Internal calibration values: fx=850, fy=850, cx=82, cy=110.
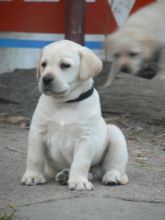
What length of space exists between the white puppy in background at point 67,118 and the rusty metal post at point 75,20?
13.4 ft

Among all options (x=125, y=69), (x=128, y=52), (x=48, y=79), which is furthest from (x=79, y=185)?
(x=125, y=69)

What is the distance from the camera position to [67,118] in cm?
604

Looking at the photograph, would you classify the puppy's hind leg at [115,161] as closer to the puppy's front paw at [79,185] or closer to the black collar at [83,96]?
the puppy's front paw at [79,185]

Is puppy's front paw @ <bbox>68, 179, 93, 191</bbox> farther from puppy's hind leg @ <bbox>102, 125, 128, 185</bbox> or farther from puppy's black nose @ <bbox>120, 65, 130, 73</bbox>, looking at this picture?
puppy's black nose @ <bbox>120, 65, 130, 73</bbox>

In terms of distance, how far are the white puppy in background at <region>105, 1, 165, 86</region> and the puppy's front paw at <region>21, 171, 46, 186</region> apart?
1.18 meters

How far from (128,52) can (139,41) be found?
4.49ft

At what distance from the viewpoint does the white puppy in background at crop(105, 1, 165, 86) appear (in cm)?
504

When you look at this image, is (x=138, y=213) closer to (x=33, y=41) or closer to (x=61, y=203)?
(x=61, y=203)

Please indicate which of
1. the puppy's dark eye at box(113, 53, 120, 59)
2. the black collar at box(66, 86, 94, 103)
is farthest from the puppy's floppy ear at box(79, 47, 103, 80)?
the puppy's dark eye at box(113, 53, 120, 59)

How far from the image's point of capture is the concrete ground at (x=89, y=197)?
543 centimetres

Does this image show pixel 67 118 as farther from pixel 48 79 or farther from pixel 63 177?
pixel 63 177

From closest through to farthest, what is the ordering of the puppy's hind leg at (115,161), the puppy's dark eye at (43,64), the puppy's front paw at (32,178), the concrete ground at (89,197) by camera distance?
the concrete ground at (89,197)
the puppy's dark eye at (43,64)
the puppy's front paw at (32,178)
the puppy's hind leg at (115,161)

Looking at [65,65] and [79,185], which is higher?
[65,65]

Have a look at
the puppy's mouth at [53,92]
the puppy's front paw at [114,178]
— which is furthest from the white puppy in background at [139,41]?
the puppy's front paw at [114,178]
